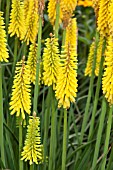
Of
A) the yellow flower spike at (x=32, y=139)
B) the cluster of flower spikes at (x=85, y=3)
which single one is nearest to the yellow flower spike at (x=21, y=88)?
the yellow flower spike at (x=32, y=139)

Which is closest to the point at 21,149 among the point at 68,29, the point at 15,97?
the point at 15,97

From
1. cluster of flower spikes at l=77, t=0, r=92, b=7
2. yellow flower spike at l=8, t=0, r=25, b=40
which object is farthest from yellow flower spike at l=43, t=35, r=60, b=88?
cluster of flower spikes at l=77, t=0, r=92, b=7

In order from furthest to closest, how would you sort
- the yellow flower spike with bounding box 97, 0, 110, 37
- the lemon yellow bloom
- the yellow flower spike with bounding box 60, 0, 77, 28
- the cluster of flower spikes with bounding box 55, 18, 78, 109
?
the lemon yellow bloom
the yellow flower spike with bounding box 60, 0, 77, 28
the yellow flower spike with bounding box 97, 0, 110, 37
the cluster of flower spikes with bounding box 55, 18, 78, 109

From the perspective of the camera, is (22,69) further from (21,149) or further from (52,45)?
(21,149)

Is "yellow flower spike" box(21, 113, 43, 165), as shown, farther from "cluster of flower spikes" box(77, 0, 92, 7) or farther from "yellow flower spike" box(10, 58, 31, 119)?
"cluster of flower spikes" box(77, 0, 92, 7)

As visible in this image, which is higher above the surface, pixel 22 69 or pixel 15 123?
pixel 22 69

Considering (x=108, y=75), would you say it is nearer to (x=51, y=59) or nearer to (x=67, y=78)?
(x=67, y=78)
